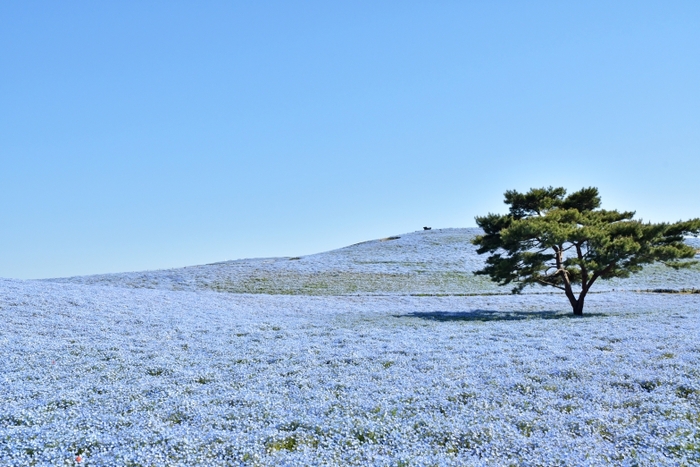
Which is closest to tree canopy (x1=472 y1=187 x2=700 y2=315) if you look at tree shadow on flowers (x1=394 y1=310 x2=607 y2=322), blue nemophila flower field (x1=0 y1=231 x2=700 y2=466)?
tree shadow on flowers (x1=394 y1=310 x2=607 y2=322)

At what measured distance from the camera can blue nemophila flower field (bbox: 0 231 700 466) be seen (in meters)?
6.51

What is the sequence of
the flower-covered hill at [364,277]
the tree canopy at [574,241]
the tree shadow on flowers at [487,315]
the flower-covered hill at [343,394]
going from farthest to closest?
the flower-covered hill at [364,277] < the tree canopy at [574,241] < the tree shadow on flowers at [487,315] < the flower-covered hill at [343,394]

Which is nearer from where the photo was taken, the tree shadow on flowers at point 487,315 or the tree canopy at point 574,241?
the tree shadow on flowers at point 487,315

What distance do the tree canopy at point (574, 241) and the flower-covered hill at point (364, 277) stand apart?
12.0 metres

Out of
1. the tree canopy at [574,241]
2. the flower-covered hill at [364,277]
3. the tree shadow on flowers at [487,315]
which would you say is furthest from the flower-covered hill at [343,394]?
the flower-covered hill at [364,277]

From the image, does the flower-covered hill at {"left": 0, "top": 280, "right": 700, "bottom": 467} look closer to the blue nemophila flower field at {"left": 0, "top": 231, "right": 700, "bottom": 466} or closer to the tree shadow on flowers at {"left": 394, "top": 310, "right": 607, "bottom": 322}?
the blue nemophila flower field at {"left": 0, "top": 231, "right": 700, "bottom": 466}

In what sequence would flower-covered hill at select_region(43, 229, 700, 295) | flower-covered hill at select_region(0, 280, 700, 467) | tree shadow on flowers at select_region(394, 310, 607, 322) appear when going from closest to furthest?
1. flower-covered hill at select_region(0, 280, 700, 467)
2. tree shadow on flowers at select_region(394, 310, 607, 322)
3. flower-covered hill at select_region(43, 229, 700, 295)

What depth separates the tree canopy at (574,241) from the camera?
2462 centimetres

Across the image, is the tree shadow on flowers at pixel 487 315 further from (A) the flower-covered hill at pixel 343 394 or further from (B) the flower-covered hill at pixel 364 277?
(B) the flower-covered hill at pixel 364 277

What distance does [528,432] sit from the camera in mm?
7156

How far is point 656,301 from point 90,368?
109ft

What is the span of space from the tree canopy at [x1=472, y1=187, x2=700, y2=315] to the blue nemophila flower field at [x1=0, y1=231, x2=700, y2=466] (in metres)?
6.61

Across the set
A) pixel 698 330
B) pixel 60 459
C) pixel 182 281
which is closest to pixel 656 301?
pixel 698 330

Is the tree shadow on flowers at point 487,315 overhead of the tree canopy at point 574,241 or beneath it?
beneath
